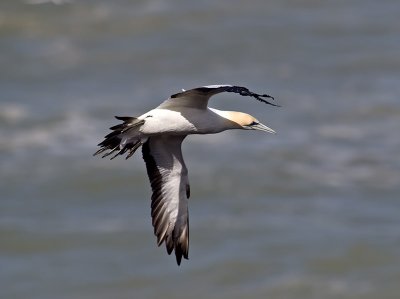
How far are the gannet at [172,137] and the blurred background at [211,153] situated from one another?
16794 mm

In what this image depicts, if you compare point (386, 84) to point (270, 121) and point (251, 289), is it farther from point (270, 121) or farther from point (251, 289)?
point (251, 289)

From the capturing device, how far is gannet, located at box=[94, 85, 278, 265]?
14.9 meters

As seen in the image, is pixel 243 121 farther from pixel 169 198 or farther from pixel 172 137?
pixel 169 198

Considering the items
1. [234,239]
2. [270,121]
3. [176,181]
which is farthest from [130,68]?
[176,181]

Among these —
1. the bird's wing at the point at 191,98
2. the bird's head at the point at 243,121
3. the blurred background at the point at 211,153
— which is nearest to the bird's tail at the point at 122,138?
the bird's wing at the point at 191,98

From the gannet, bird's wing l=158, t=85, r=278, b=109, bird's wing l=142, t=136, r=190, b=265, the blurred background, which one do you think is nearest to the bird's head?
the gannet

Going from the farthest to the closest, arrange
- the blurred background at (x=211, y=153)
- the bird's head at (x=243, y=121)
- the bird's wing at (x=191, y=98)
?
the blurred background at (x=211, y=153), the bird's head at (x=243, y=121), the bird's wing at (x=191, y=98)

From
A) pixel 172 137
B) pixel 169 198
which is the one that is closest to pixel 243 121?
pixel 172 137

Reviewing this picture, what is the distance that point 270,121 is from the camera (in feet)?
129

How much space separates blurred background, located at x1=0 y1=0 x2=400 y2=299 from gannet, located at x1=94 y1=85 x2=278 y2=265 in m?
16.8

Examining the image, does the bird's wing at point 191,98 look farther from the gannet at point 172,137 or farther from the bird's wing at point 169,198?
the bird's wing at point 169,198

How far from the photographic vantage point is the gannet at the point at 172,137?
14.9 metres

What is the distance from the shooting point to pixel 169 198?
16.7 meters

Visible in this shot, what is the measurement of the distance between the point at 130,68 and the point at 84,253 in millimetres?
9618
